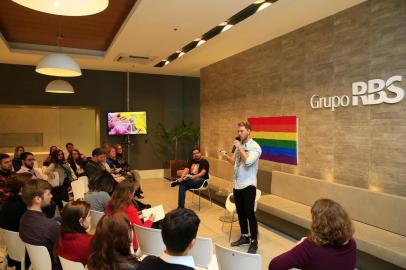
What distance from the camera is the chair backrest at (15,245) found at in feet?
8.36

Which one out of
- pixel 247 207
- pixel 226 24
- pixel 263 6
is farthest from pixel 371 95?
pixel 226 24

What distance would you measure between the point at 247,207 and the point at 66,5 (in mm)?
2953

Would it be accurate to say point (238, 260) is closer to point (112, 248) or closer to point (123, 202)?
point (112, 248)

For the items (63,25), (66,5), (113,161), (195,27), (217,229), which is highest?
(63,25)

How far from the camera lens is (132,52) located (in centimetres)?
664

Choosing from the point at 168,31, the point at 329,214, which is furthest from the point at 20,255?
the point at 168,31

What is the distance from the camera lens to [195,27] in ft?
16.5

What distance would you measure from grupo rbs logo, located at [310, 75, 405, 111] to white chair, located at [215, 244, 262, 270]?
9.26 ft

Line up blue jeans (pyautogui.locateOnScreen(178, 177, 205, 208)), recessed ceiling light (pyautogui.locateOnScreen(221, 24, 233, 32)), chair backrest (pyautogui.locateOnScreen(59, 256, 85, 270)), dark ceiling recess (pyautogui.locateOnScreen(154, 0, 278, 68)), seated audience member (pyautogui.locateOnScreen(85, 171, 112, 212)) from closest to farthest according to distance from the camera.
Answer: chair backrest (pyautogui.locateOnScreen(59, 256, 85, 270)) → seated audience member (pyautogui.locateOnScreen(85, 171, 112, 212)) → dark ceiling recess (pyautogui.locateOnScreen(154, 0, 278, 68)) → recessed ceiling light (pyautogui.locateOnScreen(221, 24, 233, 32)) → blue jeans (pyautogui.locateOnScreen(178, 177, 205, 208))

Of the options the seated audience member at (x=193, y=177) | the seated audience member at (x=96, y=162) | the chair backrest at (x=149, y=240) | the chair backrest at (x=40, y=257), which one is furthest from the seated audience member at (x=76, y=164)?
the chair backrest at (x=40, y=257)

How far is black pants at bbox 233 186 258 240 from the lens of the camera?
3885mm

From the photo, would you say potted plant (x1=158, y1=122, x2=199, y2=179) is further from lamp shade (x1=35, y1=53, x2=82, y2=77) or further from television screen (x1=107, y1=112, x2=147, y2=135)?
lamp shade (x1=35, y1=53, x2=82, y2=77)

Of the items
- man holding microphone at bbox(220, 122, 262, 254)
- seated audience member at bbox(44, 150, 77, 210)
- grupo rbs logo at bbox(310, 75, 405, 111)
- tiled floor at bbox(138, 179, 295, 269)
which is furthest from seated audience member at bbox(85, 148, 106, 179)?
grupo rbs logo at bbox(310, 75, 405, 111)

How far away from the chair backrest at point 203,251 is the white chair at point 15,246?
1.43m
